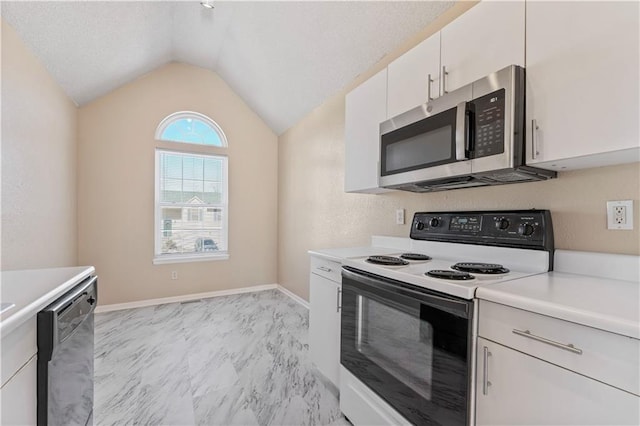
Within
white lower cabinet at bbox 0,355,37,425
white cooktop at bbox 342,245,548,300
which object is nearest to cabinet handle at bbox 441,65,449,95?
white cooktop at bbox 342,245,548,300

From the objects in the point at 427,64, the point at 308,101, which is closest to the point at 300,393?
the point at 427,64

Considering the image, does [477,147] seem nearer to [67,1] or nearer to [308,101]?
[308,101]

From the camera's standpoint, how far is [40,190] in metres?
2.61

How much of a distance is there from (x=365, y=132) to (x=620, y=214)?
148cm

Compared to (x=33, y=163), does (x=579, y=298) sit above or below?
below

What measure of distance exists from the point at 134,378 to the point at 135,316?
152 cm

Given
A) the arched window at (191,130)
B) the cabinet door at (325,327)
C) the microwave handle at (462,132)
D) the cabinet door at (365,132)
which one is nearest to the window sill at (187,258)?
the arched window at (191,130)

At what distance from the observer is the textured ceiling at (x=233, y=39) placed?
2.26 meters

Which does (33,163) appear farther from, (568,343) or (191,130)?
(568,343)

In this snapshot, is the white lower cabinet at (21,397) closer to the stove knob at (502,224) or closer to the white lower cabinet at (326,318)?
the white lower cabinet at (326,318)

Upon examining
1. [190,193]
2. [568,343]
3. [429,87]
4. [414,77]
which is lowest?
[568,343]

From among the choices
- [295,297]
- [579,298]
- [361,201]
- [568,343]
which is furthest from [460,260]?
[295,297]

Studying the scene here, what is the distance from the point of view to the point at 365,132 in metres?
2.23

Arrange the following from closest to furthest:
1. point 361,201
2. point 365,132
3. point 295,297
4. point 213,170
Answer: point 365,132 < point 361,201 < point 295,297 < point 213,170
